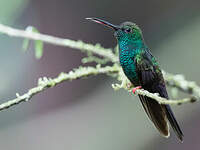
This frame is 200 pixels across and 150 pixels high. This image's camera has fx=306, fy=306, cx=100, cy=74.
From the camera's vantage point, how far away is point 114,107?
519 centimetres

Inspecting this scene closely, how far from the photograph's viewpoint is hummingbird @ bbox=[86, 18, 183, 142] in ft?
8.75

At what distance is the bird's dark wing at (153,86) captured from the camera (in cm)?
266

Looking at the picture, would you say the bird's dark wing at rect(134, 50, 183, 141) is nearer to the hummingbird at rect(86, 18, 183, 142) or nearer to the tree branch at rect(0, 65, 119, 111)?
the hummingbird at rect(86, 18, 183, 142)

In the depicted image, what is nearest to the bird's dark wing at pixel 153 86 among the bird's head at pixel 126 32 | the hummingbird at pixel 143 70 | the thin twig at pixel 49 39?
the hummingbird at pixel 143 70

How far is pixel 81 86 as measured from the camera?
7.08 meters

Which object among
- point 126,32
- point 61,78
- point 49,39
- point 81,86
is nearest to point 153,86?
point 126,32

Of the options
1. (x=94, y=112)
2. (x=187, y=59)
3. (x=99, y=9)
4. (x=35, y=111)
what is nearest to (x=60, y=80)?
(x=94, y=112)

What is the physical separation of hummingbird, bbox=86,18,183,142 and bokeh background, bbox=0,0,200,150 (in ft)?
4.93

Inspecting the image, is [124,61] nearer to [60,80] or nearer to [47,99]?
[60,80]

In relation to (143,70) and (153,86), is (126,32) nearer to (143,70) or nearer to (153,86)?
(143,70)

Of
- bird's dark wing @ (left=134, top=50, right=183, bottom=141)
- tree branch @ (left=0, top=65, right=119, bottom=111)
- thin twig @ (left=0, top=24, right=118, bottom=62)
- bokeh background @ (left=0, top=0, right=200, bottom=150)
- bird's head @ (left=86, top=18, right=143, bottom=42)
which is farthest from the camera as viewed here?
bokeh background @ (left=0, top=0, right=200, bottom=150)

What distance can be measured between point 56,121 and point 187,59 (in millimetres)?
2423

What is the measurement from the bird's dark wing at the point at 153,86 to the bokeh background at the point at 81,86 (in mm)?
1724

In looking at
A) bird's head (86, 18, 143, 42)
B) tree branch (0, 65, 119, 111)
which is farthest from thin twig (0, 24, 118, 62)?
bird's head (86, 18, 143, 42)
